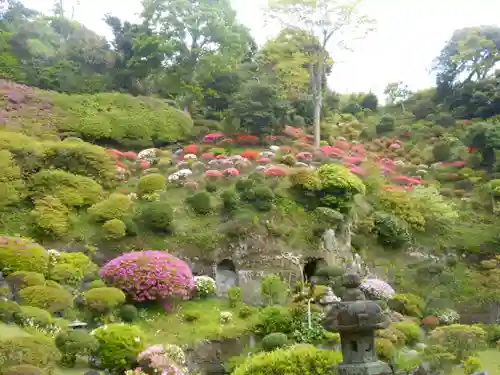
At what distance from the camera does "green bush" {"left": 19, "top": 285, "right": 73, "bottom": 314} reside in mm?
13469

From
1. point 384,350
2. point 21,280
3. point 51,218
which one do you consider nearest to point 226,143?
point 51,218

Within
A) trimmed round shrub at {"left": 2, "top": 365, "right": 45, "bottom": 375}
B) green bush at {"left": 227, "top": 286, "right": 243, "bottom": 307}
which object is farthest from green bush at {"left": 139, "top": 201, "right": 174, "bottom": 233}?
trimmed round shrub at {"left": 2, "top": 365, "right": 45, "bottom": 375}

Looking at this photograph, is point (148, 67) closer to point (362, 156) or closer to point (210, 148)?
point (210, 148)

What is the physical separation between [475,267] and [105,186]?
15.3 metres

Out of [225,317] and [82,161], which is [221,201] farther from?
[225,317]

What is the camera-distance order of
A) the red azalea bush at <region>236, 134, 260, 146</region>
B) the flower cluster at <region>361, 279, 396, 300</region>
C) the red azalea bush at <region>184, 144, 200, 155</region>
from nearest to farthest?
the flower cluster at <region>361, 279, 396, 300</region>
the red azalea bush at <region>184, 144, 200, 155</region>
the red azalea bush at <region>236, 134, 260, 146</region>

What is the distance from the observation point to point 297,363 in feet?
35.0

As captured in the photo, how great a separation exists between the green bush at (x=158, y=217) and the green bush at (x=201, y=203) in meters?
1.41

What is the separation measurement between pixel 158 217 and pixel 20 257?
5367 mm

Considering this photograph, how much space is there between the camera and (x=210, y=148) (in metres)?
27.6

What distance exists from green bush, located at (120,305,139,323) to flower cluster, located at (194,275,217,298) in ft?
8.60

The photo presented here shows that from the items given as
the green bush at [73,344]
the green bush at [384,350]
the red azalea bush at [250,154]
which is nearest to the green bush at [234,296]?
the green bush at [384,350]

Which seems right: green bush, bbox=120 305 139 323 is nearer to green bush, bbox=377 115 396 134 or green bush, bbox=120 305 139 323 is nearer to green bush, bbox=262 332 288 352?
green bush, bbox=262 332 288 352

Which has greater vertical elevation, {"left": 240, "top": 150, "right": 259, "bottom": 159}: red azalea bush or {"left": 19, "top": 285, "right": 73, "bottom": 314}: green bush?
{"left": 240, "top": 150, "right": 259, "bottom": 159}: red azalea bush
